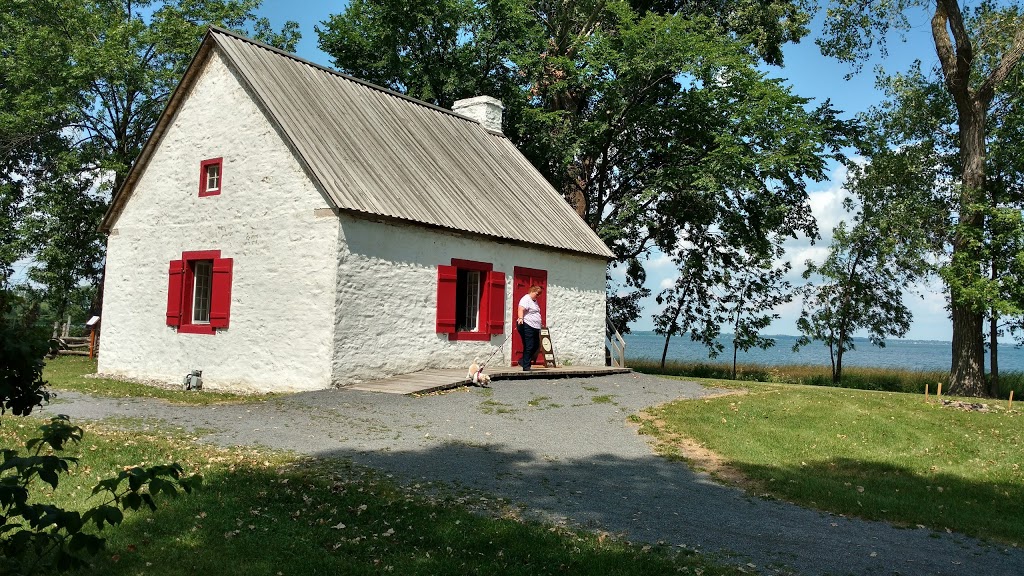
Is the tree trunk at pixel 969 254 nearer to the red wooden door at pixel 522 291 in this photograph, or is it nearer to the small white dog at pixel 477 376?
the red wooden door at pixel 522 291

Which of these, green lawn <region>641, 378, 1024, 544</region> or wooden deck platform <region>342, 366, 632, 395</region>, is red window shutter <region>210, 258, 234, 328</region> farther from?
green lawn <region>641, 378, 1024, 544</region>

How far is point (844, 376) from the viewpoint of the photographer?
2850 cm

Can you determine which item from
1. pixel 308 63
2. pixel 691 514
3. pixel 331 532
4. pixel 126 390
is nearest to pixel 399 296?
pixel 126 390

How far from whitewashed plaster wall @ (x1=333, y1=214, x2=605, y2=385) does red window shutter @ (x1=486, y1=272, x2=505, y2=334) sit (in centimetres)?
19

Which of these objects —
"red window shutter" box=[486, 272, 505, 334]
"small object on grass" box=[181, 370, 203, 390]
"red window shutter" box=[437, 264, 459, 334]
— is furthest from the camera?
"red window shutter" box=[486, 272, 505, 334]

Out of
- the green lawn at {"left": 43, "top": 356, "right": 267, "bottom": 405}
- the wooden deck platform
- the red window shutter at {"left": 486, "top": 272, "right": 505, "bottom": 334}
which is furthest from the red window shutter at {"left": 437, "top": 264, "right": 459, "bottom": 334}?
the green lawn at {"left": 43, "top": 356, "right": 267, "bottom": 405}

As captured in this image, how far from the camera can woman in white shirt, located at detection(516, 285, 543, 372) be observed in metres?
15.9

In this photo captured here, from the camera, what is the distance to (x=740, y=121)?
75.6 ft

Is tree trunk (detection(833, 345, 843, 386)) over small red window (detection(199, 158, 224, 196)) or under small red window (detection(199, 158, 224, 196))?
under

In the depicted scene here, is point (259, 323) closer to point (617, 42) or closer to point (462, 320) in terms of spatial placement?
point (462, 320)

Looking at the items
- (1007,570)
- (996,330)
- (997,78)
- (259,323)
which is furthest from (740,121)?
(1007,570)

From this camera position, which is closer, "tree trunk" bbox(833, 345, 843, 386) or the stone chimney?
the stone chimney

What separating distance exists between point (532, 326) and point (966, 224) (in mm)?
12330

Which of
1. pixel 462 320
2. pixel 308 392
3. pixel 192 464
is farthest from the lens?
pixel 462 320
